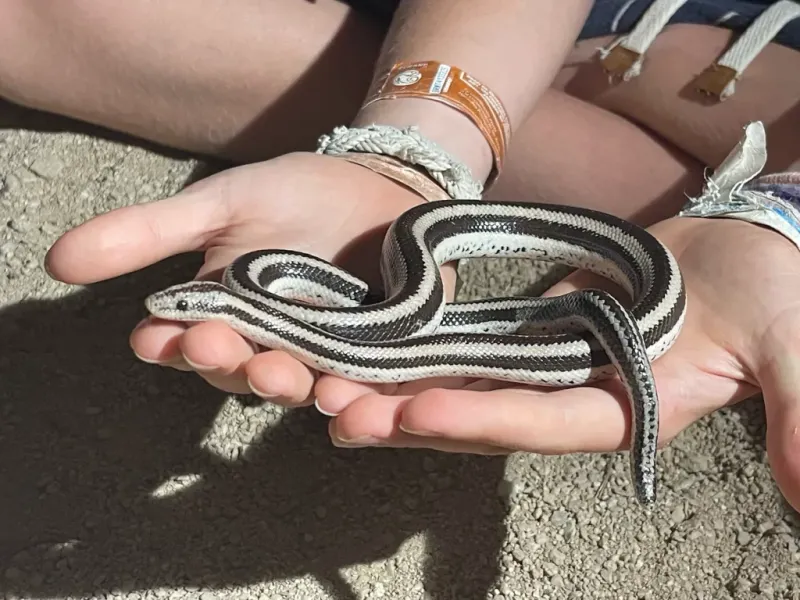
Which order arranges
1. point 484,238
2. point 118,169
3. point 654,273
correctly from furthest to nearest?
1. point 118,169
2. point 484,238
3. point 654,273

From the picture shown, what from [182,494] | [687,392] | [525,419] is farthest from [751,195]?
[182,494]

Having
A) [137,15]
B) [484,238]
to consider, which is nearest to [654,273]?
[484,238]

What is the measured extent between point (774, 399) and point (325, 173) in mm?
817

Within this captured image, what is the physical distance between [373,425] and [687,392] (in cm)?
53

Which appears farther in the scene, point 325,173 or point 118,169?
point 118,169

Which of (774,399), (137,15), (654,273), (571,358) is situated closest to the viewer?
(774,399)

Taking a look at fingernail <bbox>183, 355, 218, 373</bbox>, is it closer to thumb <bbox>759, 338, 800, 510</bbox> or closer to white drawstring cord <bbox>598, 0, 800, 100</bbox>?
thumb <bbox>759, 338, 800, 510</bbox>

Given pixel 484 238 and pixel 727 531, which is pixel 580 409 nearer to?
pixel 484 238

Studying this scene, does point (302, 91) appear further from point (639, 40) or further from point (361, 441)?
point (361, 441)

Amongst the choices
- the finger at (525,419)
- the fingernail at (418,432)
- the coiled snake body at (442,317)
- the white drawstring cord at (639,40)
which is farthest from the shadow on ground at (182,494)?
the white drawstring cord at (639,40)

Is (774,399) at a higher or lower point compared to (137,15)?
higher

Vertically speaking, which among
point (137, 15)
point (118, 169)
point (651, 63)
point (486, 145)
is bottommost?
point (118, 169)

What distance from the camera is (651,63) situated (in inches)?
78.0

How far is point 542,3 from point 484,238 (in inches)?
22.2
